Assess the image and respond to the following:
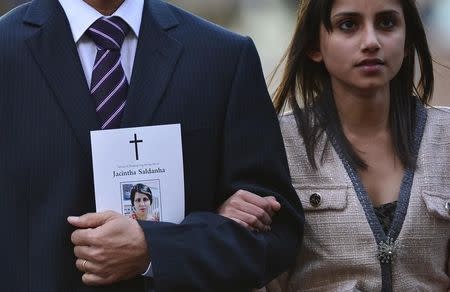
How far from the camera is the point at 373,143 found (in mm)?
3883

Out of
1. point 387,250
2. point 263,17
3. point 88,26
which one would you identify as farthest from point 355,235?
point 263,17

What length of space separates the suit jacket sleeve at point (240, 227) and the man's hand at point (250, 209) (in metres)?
0.03

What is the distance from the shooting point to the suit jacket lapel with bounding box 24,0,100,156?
316 cm

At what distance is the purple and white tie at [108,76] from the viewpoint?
3207 millimetres

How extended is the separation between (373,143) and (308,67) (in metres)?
0.35

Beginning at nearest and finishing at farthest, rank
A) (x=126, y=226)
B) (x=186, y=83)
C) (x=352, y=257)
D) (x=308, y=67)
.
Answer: (x=126, y=226) < (x=186, y=83) < (x=352, y=257) < (x=308, y=67)

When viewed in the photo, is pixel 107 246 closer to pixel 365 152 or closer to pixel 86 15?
pixel 86 15

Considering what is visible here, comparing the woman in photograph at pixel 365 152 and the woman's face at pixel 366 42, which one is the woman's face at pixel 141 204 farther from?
the woman's face at pixel 366 42

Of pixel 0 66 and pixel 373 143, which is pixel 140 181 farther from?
pixel 373 143

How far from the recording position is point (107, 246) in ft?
10.1

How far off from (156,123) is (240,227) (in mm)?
349

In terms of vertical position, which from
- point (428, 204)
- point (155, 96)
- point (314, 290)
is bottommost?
point (314, 290)

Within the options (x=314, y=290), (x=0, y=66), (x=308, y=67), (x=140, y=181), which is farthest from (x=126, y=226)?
(x=308, y=67)

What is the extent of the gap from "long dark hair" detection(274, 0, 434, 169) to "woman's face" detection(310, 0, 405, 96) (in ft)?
0.18
